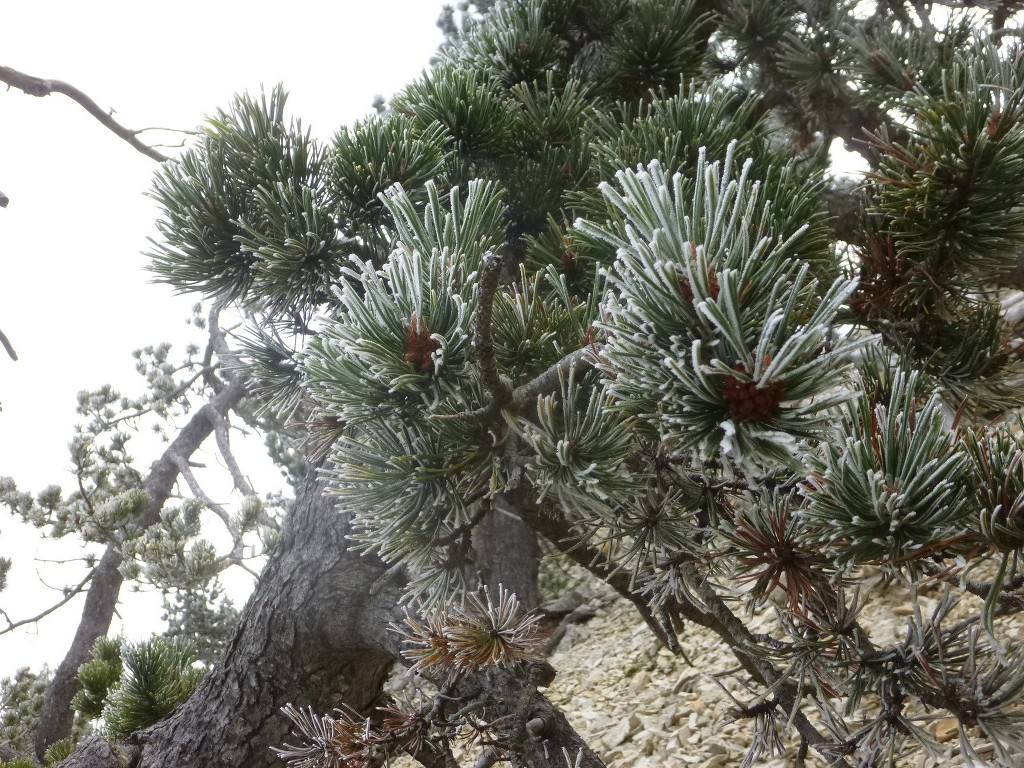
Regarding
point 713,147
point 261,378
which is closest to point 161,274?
point 261,378

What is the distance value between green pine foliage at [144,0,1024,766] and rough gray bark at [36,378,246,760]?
2.89 ft

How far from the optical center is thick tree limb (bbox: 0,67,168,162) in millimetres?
1395

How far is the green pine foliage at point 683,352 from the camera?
1.80ft

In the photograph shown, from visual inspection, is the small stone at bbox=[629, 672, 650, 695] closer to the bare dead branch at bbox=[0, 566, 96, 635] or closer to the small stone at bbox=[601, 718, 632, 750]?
the small stone at bbox=[601, 718, 632, 750]

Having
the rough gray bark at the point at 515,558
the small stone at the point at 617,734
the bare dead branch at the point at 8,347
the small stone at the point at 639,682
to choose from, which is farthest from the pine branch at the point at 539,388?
the rough gray bark at the point at 515,558

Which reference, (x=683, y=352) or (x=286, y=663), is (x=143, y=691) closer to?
(x=286, y=663)

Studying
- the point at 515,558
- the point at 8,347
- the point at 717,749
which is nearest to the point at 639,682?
the point at 717,749

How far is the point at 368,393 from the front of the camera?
719 mm

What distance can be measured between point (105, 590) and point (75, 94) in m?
1.64

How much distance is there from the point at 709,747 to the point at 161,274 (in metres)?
1.48

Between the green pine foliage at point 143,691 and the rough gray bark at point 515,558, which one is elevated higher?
the rough gray bark at point 515,558

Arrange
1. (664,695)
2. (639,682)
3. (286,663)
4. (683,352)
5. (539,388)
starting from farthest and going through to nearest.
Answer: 1. (639,682)
2. (664,695)
3. (286,663)
4. (539,388)
5. (683,352)

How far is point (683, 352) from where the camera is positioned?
526mm

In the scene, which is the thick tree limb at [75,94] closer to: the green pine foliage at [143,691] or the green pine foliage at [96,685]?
the green pine foliage at [143,691]
